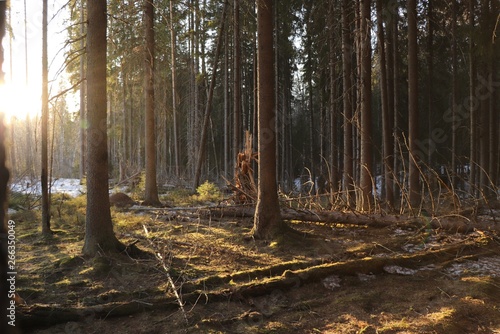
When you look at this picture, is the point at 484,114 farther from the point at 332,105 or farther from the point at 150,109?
the point at 150,109

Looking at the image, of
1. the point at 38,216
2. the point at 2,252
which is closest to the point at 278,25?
the point at 38,216

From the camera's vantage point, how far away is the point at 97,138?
18.0 ft

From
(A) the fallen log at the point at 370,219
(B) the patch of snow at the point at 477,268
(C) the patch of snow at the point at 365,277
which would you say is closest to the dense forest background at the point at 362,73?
(A) the fallen log at the point at 370,219

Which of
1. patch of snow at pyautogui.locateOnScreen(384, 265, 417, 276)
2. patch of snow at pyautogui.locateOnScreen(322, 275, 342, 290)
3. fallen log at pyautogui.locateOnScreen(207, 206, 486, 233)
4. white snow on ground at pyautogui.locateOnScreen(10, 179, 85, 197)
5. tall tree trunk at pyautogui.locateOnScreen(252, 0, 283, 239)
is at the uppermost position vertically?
tall tree trunk at pyautogui.locateOnScreen(252, 0, 283, 239)

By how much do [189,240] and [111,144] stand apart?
30763 mm

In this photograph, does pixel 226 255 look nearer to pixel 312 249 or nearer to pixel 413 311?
pixel 312 249

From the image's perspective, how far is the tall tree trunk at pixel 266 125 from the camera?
643 cm

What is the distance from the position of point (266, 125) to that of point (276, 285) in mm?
3065

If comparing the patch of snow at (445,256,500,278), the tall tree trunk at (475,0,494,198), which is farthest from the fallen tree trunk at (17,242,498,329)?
the tall tree trunk at (475,0,494,198)

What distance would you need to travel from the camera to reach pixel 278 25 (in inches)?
766

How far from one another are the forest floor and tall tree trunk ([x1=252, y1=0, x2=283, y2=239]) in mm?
479

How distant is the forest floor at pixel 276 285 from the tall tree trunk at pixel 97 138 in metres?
0.40

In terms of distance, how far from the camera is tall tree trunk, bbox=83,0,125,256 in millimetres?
5434

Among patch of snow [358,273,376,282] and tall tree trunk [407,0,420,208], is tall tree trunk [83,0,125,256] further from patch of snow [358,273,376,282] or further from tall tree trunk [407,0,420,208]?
tall tree trunk [407,0,420,208]
